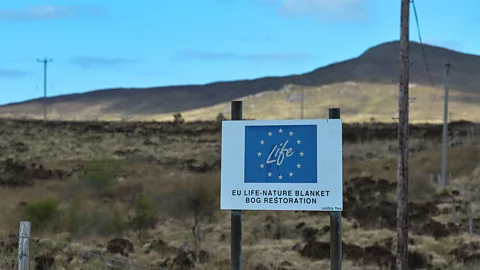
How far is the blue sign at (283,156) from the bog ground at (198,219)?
6691 millimetres

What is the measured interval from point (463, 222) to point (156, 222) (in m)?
11.3

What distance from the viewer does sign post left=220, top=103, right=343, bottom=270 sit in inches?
313

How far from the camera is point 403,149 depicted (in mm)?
14461

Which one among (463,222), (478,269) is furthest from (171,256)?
(463,222)

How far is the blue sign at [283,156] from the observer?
26.3 ft

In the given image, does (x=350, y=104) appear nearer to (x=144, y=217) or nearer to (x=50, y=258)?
(x=144, y=217)

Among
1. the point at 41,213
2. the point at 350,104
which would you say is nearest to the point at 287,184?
the point at 41,213

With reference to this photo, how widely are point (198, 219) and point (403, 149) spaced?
12.4 m

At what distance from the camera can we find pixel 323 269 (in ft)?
52.9

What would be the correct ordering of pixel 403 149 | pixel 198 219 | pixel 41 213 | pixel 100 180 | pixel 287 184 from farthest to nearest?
1. pixel 100 180
2. pixel 198 219
3. pixel 41 213
4. pixel 403 149
5. pixel 287 184

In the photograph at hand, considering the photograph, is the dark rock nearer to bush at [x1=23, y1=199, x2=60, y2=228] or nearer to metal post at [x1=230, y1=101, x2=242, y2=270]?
bush at [x1=23, y1=199, x2=60, y2=228]

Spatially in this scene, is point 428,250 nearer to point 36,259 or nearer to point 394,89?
point 36,259

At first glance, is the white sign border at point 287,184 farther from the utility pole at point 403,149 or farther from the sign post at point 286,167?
the utility pole at point 403,149

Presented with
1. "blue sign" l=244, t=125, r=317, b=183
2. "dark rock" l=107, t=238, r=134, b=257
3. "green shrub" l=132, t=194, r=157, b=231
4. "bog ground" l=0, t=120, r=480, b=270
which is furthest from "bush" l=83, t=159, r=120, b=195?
"blue sign" l=244, t=125, r=317, b=183
